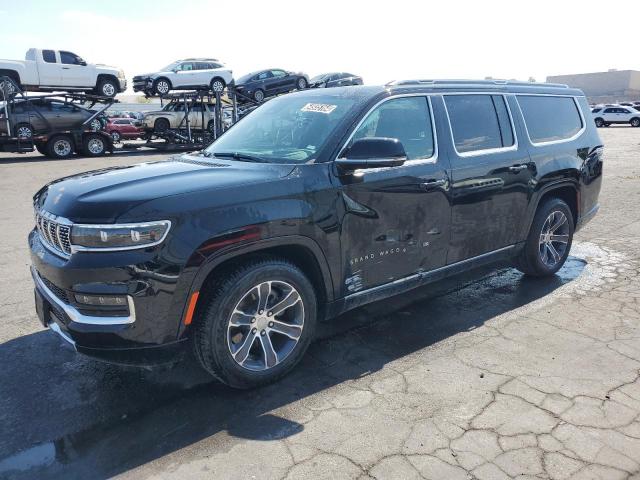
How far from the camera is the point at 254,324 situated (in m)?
3.31

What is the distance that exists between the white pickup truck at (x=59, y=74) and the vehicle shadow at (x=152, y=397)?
17452mm

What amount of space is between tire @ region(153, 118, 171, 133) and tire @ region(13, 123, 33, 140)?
16.8 feet

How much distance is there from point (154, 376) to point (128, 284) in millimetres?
1098

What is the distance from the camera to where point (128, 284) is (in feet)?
9.16

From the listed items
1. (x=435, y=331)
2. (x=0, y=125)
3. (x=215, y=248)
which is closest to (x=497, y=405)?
(x=435, y=331)

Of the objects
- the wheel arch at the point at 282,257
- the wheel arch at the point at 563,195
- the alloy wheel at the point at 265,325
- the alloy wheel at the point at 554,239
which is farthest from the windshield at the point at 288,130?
the alloy wheel at the point at 554,239

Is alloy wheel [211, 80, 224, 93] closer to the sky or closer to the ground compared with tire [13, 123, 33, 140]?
closer to the sky

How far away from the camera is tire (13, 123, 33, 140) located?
57.8 ft

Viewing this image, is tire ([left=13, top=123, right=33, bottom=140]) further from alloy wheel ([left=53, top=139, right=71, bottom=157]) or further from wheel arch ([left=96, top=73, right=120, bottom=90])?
wheel arch ([left=96, top=73, right=120, bottom=90])

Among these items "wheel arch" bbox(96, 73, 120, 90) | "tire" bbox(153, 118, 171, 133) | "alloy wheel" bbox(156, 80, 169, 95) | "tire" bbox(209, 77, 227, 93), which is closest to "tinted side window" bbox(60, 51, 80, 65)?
"wheel arch" bbox(96, 73, 120, 90)

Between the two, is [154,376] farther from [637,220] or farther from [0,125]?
[0,125]

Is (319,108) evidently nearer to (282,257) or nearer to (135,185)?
(282,257)

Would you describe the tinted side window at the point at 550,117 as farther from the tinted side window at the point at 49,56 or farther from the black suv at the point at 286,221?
the tinted side window at the point at 49,56

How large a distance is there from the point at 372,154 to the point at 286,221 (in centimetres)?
72
